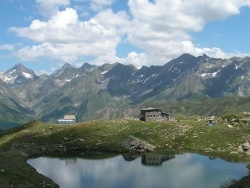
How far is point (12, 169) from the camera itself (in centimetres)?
8800

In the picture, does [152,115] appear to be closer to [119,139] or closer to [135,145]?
[119,139]

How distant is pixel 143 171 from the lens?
4247 inches

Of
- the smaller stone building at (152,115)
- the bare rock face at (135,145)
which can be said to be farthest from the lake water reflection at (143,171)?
the smaller stone building at (152,115)

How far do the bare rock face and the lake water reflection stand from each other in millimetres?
8606

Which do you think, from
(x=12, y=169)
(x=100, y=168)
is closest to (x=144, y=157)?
(x=100, y=168)

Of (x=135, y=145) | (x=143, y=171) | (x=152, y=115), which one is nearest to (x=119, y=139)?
(x=135, y=145)

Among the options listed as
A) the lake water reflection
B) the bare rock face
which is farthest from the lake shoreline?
the lake water reflection

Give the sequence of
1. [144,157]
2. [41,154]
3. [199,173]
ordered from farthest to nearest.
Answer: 1. [41,154]
2. [144,157]
3. [199,173]

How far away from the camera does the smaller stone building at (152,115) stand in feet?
622

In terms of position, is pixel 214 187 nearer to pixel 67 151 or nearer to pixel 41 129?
pixel 67 151

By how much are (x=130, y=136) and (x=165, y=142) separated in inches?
551

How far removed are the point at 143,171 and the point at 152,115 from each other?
85743mm

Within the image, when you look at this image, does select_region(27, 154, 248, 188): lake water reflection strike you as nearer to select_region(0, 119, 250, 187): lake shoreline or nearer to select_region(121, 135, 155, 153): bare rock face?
select_region(121, 135, 155, 153): bare rock face

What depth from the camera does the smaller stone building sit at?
18962 centimetres
